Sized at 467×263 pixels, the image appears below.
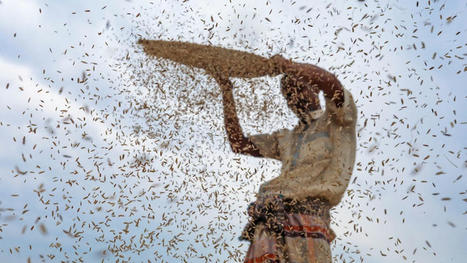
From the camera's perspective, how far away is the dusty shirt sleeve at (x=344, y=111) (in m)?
5.27

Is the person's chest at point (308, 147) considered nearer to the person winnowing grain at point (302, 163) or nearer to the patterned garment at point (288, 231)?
the person winnowing grain at point (302, 163)

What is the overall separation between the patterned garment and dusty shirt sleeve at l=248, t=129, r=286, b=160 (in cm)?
99

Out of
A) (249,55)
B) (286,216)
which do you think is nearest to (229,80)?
(249,55)

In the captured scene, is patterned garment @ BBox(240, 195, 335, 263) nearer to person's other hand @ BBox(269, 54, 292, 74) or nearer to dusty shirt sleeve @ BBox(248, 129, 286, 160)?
dusty shirt sleeve @ BBox(248, 129, 286, 160)

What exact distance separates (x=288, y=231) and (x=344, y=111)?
5.13ft

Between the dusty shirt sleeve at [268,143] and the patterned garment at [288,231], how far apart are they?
0.99 meters

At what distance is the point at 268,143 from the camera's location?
19.3 ft

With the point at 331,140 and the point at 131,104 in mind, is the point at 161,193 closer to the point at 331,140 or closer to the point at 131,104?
the point at 131,104

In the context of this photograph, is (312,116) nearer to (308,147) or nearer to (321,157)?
(308,147)

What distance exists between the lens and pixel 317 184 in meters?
4.93

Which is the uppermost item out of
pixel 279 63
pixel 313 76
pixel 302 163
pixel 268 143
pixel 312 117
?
pixel 279 63

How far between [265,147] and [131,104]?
5.82ft

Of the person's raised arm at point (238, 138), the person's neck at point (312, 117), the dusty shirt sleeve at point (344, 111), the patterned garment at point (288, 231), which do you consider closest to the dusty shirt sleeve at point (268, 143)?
the person's raised arm at point (238, 138)

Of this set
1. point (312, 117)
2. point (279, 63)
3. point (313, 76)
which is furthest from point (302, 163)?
point (279, 63)
